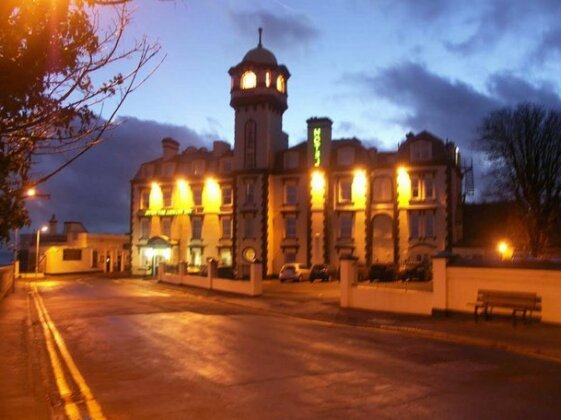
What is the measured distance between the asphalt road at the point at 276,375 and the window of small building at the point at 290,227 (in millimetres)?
36071

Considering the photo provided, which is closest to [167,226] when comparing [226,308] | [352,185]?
[352,185]

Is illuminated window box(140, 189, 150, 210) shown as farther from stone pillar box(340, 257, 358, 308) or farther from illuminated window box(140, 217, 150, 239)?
stone pillar box(340, 257, 358, 308)

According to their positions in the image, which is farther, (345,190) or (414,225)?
(345,190)

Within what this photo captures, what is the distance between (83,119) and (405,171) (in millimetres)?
44141

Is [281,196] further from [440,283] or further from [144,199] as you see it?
[440,283]

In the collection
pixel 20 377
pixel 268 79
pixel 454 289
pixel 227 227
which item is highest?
pixel 268 79

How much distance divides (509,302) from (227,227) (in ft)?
137

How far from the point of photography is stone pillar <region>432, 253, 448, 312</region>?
19.9 m

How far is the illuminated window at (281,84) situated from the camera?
2232 inches

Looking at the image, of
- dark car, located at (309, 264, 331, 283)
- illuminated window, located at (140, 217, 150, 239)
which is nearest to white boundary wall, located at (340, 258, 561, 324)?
dark car, located at (309, 264, 331, 283)

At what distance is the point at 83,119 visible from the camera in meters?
7.03

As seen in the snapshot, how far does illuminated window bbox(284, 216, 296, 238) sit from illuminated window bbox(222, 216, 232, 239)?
18.8 feet

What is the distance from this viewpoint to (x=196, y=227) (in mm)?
59594

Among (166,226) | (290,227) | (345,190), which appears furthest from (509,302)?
(166,226)
